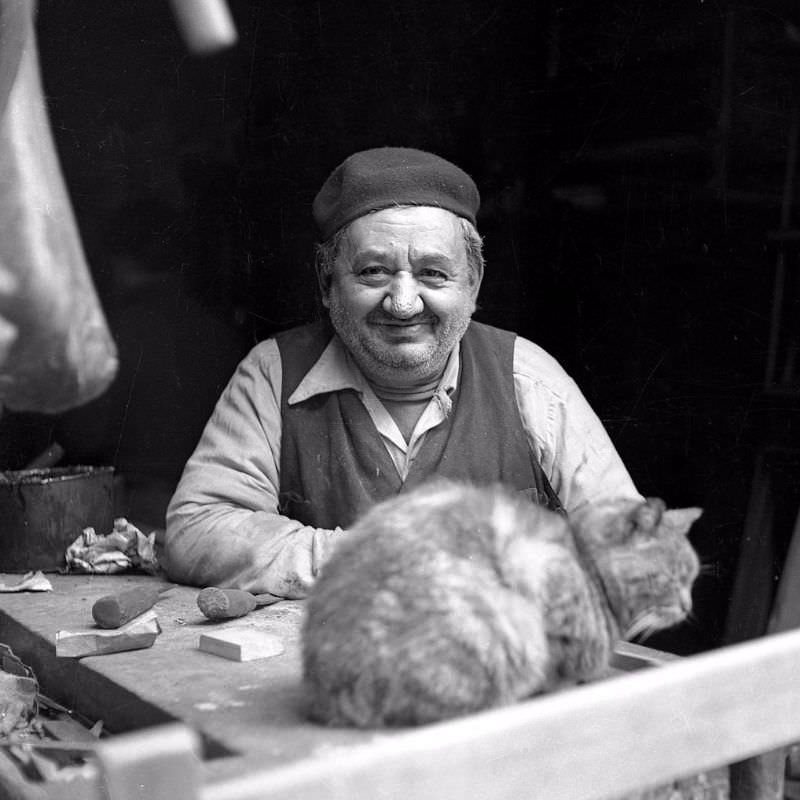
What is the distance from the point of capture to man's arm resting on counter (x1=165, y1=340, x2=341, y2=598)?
113 inches

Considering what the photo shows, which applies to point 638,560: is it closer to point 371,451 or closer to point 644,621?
point 644,621

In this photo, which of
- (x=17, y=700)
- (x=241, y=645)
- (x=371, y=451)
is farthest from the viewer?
(x=371, y=451)

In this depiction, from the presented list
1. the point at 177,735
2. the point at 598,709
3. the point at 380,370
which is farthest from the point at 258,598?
the point at 177,735

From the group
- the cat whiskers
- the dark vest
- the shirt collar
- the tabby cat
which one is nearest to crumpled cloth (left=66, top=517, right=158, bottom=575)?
the dark vest

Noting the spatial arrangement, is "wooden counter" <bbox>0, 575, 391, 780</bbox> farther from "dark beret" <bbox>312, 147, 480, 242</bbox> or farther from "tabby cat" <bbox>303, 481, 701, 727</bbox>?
"dark beret" <bbox>312, 147, 480, 242</bbox>

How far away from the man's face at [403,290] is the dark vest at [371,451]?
0.17 meters

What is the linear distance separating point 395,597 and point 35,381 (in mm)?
2210

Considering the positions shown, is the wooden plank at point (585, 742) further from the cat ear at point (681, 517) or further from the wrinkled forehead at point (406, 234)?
the wrinkled forehead at point (406, 234)

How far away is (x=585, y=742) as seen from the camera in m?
1.56

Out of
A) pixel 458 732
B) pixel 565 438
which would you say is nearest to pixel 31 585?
pixel 565 438

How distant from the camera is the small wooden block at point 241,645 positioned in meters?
2.29

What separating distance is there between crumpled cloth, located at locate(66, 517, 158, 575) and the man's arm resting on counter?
0.29 metres

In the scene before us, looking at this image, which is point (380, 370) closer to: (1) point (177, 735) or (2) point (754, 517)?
(2) point (754, 517)

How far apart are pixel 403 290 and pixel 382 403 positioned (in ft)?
1.30
